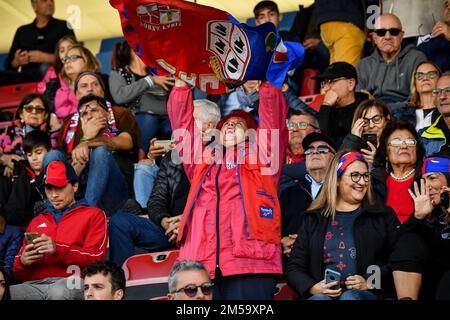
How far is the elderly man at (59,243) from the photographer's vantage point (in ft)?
26.7

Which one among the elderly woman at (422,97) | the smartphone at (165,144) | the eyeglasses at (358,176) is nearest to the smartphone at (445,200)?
the eyeglasses at (358,176)

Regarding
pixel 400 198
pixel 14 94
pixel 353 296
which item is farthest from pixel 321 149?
pixel 14 94

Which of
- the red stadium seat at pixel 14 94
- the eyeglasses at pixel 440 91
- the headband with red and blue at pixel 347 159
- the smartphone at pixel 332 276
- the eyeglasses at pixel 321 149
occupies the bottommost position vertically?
the smartphone at pixel 332 276

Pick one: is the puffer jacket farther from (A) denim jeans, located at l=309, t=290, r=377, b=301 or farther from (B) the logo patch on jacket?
(A) denim jeans, located at l=309, t=290, r=377, b=301

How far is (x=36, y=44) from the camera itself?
13.0 metres

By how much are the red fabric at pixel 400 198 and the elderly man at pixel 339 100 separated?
116 cm

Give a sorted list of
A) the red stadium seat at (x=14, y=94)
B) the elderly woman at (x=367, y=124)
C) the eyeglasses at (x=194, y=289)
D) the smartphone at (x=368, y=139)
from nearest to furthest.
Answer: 1. the eyeglasses at (x=194, y=289)
2. the elderly woman at (x=367, y=124)
3. the smartphone at (x=368, y=139)
4. the red stadium seat at (x=14, y=94)

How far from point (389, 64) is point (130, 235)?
10.1 feet

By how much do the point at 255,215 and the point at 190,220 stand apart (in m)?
0.46

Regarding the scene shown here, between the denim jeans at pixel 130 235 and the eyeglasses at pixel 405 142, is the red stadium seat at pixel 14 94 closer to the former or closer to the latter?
the denim jeans at pixel 130 235

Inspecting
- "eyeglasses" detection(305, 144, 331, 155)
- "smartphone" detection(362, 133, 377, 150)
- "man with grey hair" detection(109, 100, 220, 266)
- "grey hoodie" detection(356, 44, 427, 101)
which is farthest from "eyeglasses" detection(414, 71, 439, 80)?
"man with grey hair" detection(109, 100, 220, 266)

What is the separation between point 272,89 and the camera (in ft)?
27.1

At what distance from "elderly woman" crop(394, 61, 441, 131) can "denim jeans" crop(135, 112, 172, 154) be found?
2200 millimetres
